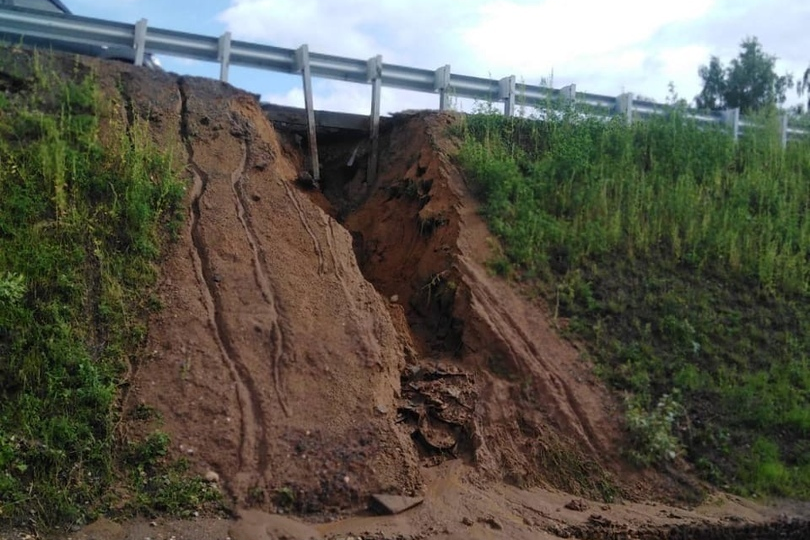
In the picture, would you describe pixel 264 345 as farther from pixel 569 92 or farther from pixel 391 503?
pixel 569 92

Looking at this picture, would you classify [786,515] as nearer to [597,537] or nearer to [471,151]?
[597,537]

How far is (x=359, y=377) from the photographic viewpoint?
401 inches

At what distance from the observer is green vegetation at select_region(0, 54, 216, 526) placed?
8219mm

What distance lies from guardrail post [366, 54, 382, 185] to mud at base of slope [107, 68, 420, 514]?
2.51 meters

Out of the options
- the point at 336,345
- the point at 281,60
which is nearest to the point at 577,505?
the point at 336,345

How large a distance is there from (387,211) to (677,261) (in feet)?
14.8

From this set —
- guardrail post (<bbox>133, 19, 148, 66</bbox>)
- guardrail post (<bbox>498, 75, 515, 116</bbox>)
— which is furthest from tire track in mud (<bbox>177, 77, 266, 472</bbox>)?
guardrail post (<bbox>498, 75, 515, 116</bbox>)

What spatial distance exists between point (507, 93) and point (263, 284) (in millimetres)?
7080

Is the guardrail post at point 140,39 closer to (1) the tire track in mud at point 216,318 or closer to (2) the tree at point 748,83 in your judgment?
(1) the tire track in mud at point 216,318

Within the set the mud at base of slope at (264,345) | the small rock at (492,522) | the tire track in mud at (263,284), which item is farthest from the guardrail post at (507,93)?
the small rock at (492,522)

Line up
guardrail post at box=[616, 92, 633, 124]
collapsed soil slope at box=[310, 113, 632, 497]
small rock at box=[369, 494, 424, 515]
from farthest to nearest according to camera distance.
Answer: guardrail post at box=[616, 92, 633, 124] < collapsed soil slope at box=[310, 113, 632, 497] < small rock at box=[369, 494, 424, 515]

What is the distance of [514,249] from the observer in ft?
43.1

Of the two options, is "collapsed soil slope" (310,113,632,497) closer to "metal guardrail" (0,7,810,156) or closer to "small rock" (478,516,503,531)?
"metal guardrail" (0,7,810,156)

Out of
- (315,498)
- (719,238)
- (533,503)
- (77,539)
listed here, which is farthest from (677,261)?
(77,539)
